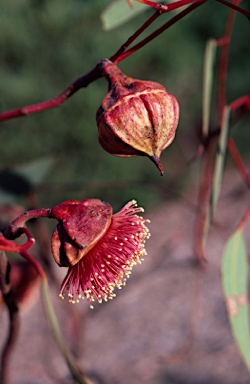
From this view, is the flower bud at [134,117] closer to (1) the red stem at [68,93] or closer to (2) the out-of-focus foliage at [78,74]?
(1) the red stem at [68,93]

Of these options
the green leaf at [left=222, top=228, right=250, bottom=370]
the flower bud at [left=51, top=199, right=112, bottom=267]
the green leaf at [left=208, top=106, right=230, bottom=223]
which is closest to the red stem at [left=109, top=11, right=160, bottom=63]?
the flower bud at [left=51, top=199, right=112, bottom=267]

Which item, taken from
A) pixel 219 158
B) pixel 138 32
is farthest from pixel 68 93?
pixel 219 158

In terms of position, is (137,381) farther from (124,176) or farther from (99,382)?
(124,176)

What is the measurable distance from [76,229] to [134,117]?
128 millimetres

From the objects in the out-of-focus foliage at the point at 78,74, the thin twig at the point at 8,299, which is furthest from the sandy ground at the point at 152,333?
the thin twig at the point at 8,299

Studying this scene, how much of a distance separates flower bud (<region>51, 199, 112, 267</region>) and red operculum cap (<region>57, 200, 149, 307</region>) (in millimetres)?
39

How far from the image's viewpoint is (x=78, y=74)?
7.48ft

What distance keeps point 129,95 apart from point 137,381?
111 cm

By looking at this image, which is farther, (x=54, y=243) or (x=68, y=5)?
(x=68, y=5)

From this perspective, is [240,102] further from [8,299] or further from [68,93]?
[8,299]

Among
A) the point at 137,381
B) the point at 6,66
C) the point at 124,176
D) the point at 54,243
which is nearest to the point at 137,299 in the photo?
the point at 137,381

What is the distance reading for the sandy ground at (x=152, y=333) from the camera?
1.64 meters

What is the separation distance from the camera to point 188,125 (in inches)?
105

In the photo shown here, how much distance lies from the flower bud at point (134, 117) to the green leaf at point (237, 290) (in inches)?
17.1
